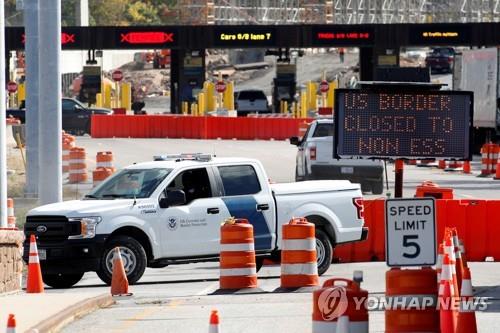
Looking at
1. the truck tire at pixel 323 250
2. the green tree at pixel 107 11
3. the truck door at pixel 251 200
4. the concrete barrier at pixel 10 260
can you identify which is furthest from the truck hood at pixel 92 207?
the green tree at pixel 107 11

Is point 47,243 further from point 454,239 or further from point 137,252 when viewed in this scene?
point 454,239

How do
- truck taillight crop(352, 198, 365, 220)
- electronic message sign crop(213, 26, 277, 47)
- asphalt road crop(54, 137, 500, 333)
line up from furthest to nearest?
electronic message sign crop(213, 26, 277, 47)
truck taillight crop(352, 198, 365, 220)
asphalt road crop(54, 137, 500, 333)

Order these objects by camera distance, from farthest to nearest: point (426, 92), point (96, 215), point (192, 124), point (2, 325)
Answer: point (192, 124) < point (96, 215) < point (426, 92) < point (2, 325)

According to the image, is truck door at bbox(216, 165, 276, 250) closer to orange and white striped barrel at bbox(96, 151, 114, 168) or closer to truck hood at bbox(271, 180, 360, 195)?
truck hood at bbox(271, 180, 360, 195)

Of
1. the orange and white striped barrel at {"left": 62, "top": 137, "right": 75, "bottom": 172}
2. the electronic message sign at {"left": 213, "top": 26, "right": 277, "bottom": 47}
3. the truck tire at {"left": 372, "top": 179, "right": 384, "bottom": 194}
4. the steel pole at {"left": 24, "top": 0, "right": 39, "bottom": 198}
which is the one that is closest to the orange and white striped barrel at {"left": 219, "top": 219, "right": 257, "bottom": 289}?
the steel pole at {"left": 24, "top": 0, "right": 39, "bottom": 198}

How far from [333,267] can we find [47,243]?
488cm

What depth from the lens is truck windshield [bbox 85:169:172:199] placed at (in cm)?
2198

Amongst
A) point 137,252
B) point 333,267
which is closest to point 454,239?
point 137,252

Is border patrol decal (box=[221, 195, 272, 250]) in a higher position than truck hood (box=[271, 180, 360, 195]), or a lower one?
lower

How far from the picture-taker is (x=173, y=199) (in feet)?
71.5

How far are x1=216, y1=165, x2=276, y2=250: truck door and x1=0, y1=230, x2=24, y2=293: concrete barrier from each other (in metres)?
3.00

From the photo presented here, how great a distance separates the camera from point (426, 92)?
61.4ft

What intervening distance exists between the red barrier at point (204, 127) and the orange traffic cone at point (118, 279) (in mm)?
43919

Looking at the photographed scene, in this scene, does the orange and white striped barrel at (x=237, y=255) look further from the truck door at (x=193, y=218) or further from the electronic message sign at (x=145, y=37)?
the electronic message sign at (x=145, y=37)
